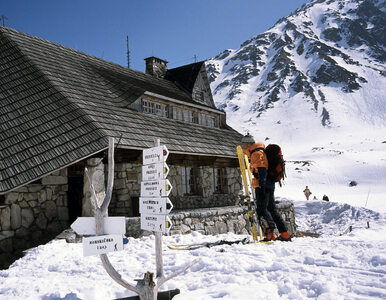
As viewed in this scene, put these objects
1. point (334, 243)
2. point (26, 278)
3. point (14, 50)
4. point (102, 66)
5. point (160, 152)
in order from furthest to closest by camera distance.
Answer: point (102, 66) → point (14, 50) → point (334, 243) → point (26, 278) → point (160, 152)

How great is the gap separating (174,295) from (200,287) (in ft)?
1.21

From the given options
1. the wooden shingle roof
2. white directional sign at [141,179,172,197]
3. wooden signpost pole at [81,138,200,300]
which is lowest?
wooden signpost pole at [81,138,200,300]

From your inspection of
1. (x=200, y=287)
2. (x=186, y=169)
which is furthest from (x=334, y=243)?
(x=186, y=169)

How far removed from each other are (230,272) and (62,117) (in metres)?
6.68

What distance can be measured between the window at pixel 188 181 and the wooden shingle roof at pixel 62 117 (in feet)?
4.77

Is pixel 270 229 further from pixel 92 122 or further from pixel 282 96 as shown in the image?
pixel 282 96

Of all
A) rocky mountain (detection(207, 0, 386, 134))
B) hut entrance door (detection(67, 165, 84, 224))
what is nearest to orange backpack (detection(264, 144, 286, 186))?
hut entrance door (detection(67, 165, 84, 224))

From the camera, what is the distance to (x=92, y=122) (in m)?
9.48

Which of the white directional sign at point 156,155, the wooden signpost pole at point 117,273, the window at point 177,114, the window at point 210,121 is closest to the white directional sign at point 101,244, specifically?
the wooden signpost pole at point 117,273

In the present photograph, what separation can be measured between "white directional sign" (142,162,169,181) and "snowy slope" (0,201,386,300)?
1459 mm

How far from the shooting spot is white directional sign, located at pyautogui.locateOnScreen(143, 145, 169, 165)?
3967mm

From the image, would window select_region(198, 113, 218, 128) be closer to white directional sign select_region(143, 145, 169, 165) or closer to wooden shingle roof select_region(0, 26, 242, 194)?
wooden shingle roof select_region(0, 26, 242, 194)

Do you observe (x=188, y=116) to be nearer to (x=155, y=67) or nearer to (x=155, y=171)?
(x=155, y=67)

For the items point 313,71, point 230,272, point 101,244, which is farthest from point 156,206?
point 313,71
